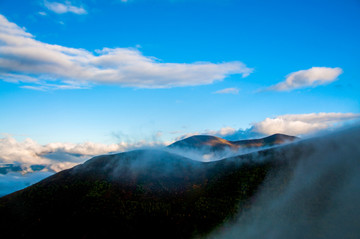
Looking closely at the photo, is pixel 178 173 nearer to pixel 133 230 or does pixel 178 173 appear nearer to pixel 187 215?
pixel 187 215

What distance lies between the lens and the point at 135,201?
519 feet

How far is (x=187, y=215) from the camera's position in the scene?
141500 millimetres

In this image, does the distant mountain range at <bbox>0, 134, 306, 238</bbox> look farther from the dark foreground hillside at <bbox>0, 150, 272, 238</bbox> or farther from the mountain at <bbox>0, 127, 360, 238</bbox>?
the mountain at <bbox>0, 127, 360, 238</bbox>

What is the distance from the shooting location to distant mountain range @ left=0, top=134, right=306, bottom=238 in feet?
443

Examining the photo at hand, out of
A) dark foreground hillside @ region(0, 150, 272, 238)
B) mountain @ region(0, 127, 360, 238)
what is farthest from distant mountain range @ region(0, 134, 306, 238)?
mountain @ region(0, 127, 360, 238)

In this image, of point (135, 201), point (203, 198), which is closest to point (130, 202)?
point (135, 201)

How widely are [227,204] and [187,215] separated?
2481 centimetres

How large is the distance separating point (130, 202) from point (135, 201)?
11.1ft

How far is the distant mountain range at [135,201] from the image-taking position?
134875 millimetres

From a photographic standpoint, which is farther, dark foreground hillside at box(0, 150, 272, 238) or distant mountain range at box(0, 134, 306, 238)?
distant mountain range at box(0, 134, 306, 238)

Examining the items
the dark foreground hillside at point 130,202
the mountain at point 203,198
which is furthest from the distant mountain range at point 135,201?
the mountain at point 203,198

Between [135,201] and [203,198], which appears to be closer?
[203,198]

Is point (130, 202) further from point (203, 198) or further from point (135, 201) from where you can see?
point (203, 198)

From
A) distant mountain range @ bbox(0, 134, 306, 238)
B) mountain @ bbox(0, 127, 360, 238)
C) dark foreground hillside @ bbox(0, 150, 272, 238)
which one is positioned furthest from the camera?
distant mountain range @ bbox(0, 134, 306, 238)
